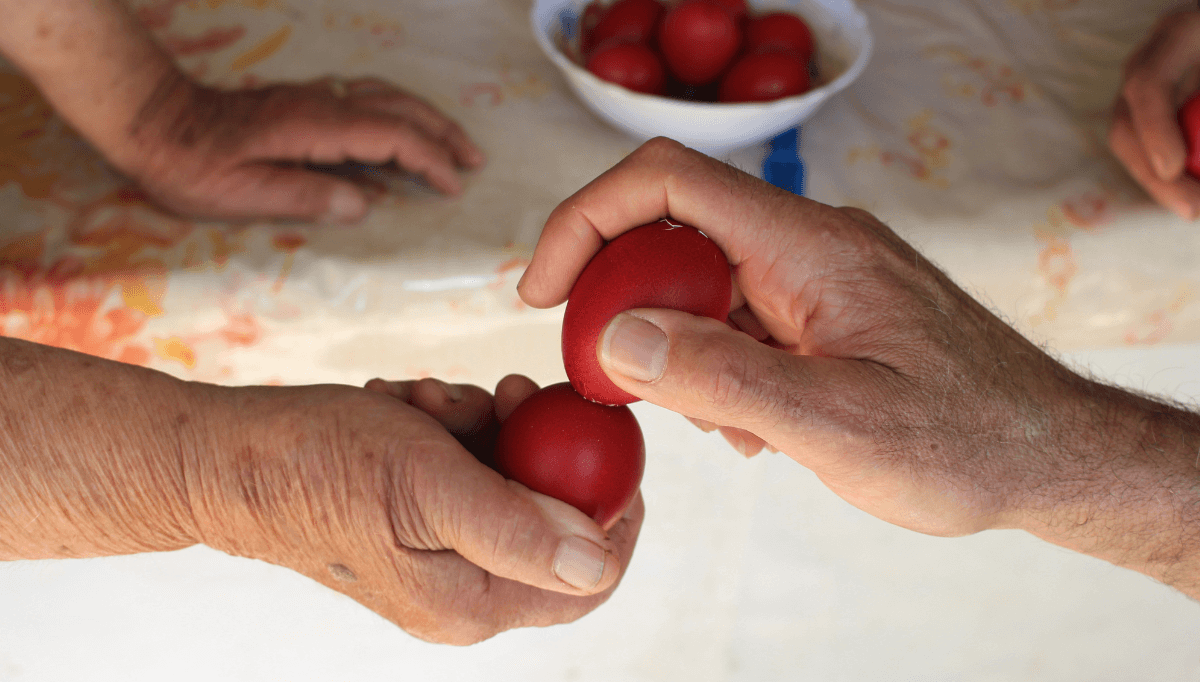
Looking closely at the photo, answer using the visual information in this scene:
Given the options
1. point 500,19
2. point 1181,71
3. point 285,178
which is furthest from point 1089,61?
point 285,178

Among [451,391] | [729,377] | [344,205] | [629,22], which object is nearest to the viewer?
[729,377]

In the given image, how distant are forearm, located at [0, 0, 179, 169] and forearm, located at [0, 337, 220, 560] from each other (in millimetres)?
362

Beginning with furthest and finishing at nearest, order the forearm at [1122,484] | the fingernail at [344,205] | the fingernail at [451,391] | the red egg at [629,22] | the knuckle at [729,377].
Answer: the red egg at [629,22] < the fingernail at [344,205] < the fingernail at [451,391] < the forearm at [1122,484] < the knuckle at [729,377]

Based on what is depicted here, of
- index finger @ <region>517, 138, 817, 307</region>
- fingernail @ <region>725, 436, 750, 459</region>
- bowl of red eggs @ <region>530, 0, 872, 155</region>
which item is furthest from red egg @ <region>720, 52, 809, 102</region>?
fingernail @ <region>725, 436, 750, 459</region>

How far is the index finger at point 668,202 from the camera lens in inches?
28.0

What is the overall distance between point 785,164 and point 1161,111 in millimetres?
488

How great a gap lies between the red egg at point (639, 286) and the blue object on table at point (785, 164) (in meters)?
0.33

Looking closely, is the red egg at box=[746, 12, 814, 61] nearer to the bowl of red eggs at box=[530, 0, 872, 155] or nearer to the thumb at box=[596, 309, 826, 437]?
the bowl of red eggs at box=[530, 0, 872, 155]

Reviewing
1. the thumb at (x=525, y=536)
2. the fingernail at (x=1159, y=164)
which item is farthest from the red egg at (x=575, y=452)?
the fingernail at (x=1159, y=164)

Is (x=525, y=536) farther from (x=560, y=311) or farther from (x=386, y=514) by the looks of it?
(x=560, y=311)

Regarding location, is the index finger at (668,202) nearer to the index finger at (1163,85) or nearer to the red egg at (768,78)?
the red egg at (768,78)

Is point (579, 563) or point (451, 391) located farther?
point (451, 391)

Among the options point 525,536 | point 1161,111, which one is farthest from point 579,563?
point 1161,111

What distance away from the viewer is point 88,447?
0.69m
